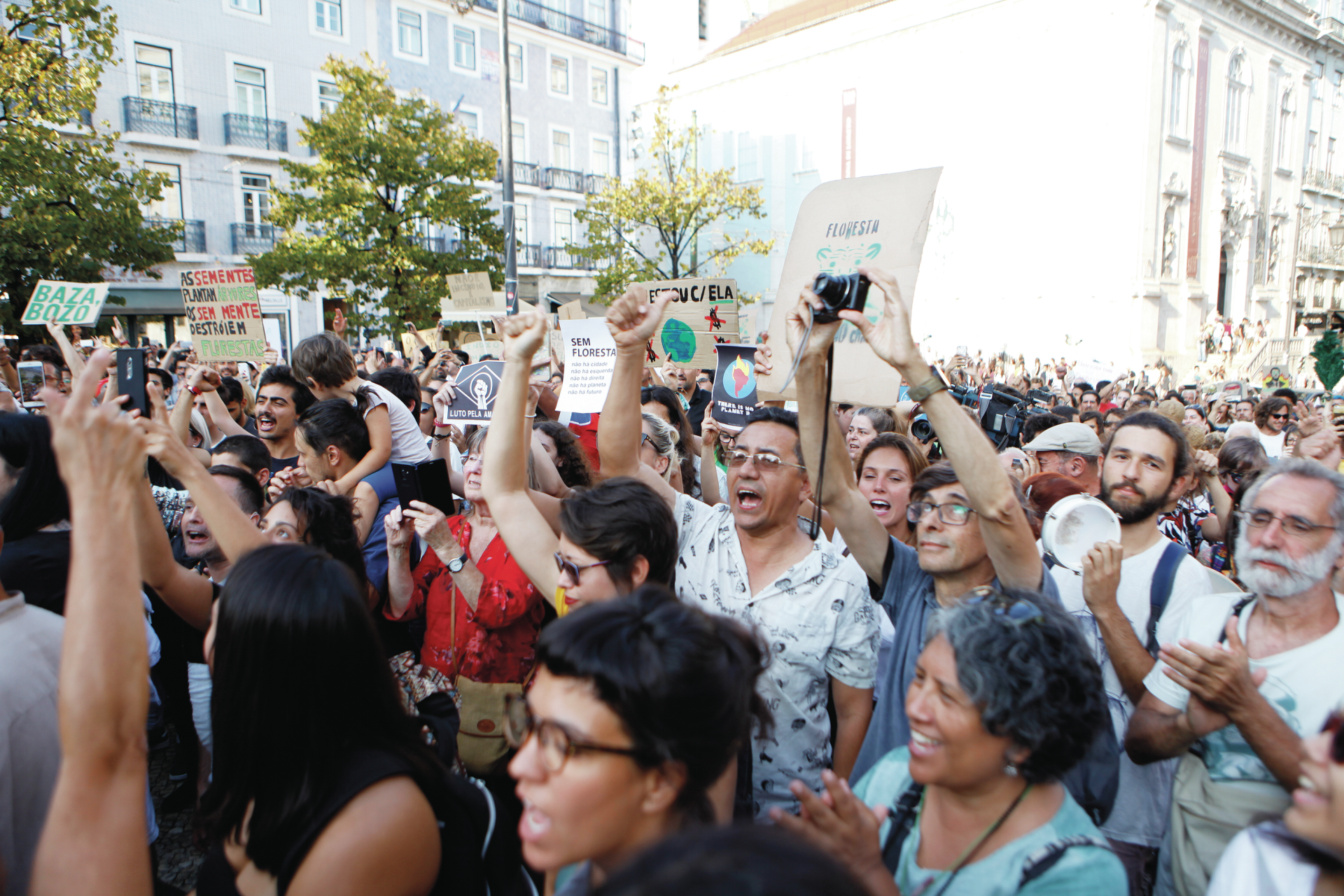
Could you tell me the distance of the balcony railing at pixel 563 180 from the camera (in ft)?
107

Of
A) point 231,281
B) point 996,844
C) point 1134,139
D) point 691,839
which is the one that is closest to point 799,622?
point 996,844

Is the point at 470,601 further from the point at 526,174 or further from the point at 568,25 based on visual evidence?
the point at 568,25

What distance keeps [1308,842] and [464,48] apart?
109 feet

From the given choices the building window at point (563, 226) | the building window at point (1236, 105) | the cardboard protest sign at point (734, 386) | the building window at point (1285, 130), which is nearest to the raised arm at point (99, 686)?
the cardboard protest sign at point (734, 386)

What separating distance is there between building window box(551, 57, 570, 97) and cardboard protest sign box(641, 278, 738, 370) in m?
30.1

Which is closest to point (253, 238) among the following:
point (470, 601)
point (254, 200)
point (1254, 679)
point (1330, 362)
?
point (254, 200)

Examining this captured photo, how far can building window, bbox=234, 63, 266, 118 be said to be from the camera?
24.2 meters

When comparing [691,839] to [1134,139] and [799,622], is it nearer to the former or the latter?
[799,622]

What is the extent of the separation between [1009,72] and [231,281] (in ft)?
94.8

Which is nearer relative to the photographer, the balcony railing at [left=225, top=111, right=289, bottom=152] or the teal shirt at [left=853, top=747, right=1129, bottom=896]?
the teal shirt at [left=853, top=747, right=1129, bottom=896]

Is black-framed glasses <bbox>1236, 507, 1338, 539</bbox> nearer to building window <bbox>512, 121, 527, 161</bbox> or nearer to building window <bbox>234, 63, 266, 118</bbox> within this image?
building window <bbox>234, 63, 266, 118</bbox>

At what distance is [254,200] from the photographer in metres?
24.9

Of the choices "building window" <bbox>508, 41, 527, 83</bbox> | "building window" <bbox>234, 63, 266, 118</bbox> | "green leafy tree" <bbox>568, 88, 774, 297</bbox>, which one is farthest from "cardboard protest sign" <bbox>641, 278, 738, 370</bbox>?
"building window" <bbox>508, 41, 527, 83</bbox>

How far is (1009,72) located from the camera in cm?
2852
